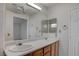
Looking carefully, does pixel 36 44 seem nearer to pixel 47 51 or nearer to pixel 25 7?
pixel 47 51

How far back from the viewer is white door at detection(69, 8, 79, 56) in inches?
57.7

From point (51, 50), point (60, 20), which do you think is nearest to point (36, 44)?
point (51, 50)

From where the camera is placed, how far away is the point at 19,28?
148cm

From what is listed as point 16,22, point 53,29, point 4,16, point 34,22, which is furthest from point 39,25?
point 4,16

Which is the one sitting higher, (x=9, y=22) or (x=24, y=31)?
(x=9, y=22)

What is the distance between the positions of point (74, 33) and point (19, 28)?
813 millimetres

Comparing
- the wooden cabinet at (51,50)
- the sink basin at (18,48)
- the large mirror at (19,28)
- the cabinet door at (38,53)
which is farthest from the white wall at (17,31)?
the wooden cabinet at (51,50)

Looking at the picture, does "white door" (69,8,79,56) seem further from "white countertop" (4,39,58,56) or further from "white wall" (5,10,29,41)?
"white wall" (5,10,29,41)

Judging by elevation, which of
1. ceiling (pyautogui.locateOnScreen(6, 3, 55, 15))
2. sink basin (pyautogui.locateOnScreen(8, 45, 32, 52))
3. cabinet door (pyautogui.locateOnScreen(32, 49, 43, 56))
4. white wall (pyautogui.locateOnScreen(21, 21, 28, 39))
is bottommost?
cabinet door (pyautogui.locateOnScreen(32, 49, 43, 56))

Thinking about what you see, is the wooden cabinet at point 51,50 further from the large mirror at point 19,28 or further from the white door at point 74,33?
the large mirror at point 19,28

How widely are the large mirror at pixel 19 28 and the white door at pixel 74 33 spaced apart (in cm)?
70

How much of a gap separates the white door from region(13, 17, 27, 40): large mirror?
699 mm

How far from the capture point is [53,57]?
152cm

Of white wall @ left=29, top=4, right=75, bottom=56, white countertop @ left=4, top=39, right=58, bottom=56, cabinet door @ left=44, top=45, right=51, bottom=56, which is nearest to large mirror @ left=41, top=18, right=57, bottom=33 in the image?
white wall @ left=29, top=4, right=75, bottom=56
